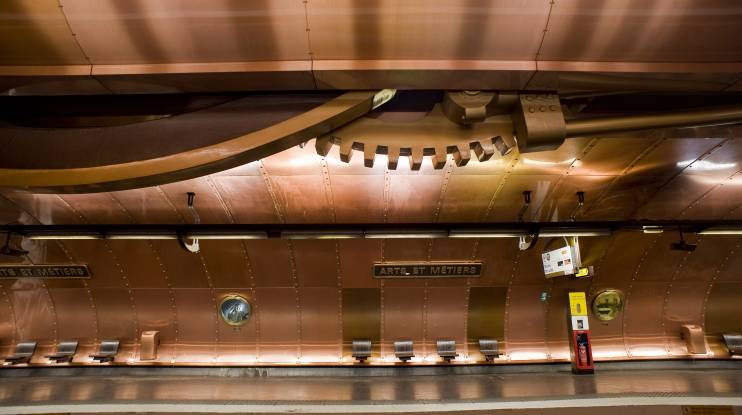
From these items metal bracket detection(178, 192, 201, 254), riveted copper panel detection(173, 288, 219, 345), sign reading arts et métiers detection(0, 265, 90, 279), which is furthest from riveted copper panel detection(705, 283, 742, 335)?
sign reading arts et métiers detection(0, 265, 90, 279)

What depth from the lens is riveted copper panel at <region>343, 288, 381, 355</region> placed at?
313 inches

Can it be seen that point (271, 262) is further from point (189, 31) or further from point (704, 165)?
point (704, 165)

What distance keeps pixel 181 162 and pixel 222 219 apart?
461 centimetres

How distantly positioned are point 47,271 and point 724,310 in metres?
15.4

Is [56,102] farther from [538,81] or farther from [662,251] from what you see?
[662,251]

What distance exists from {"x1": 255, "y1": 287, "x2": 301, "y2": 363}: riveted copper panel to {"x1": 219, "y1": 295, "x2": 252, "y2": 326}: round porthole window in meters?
0.29

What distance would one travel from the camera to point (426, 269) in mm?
7586

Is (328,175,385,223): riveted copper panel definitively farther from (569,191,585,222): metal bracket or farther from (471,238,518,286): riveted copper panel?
(569,191,585,222): metal bracket

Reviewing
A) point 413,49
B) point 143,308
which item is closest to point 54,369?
point 143,308

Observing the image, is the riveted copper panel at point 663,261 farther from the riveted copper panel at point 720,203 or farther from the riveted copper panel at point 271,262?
the riveted copper panel at point 271,262

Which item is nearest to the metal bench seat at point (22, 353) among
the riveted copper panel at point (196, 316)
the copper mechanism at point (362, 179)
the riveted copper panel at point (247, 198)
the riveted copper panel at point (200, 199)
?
the copper mechanism at point (362, 179)

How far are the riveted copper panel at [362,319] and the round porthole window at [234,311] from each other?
2208mm

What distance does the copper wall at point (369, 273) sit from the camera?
20.5 feet

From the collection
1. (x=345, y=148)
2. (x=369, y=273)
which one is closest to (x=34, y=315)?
(x=369, y=273)
